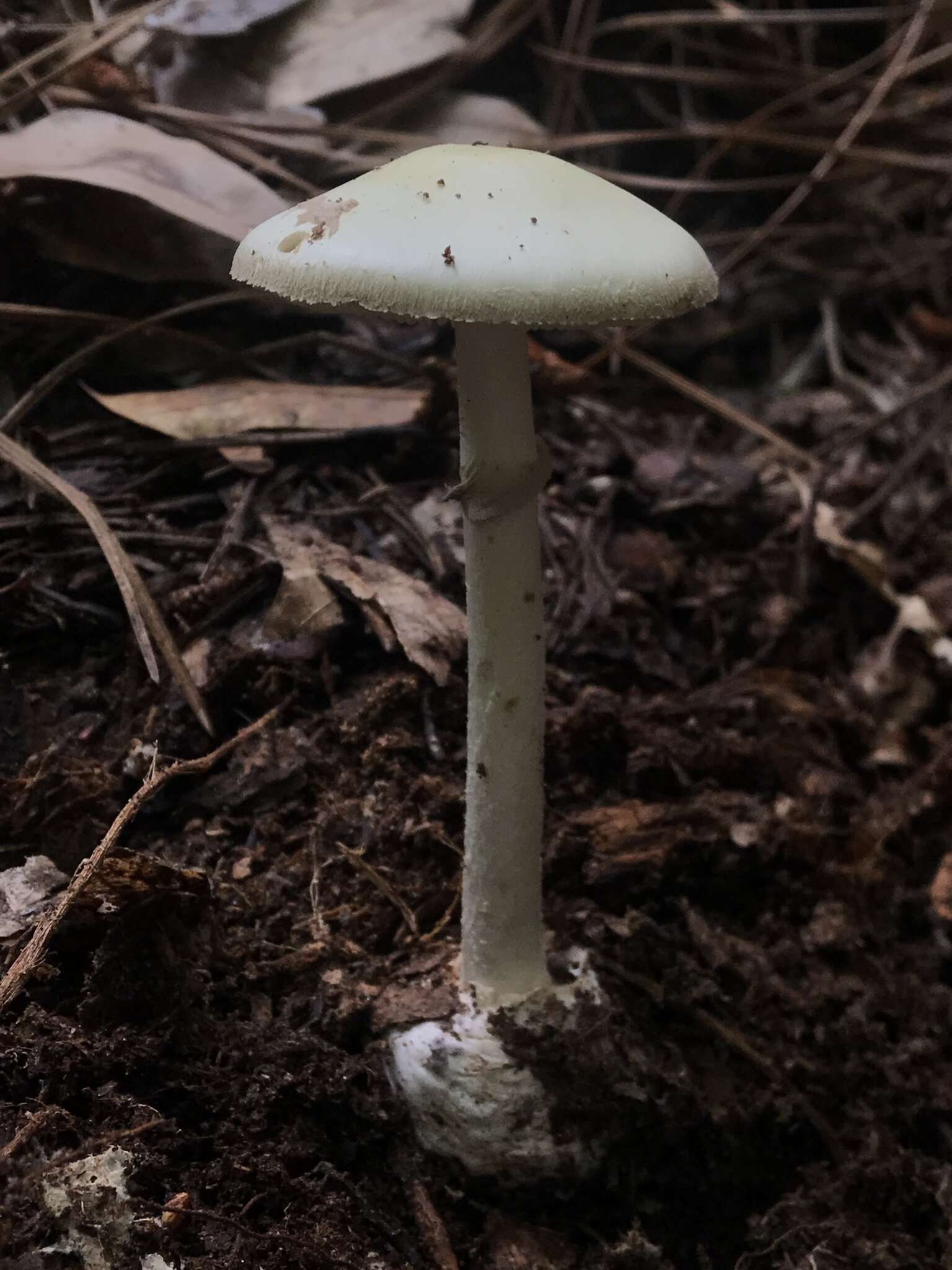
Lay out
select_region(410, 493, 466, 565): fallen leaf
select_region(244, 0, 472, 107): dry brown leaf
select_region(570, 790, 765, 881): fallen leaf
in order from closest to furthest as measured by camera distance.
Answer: select_region(570, 790, 765, 881): fallen leaf
select_region(410, 493, 466, 565): fallen leaf
select_region(244, 0, 472, 107): dry brown leaf

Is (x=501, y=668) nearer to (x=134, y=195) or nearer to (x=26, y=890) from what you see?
(x=26, y=890)

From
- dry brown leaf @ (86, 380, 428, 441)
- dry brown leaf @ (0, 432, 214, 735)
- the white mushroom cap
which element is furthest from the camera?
dry brown leaf @ (86, 380, 428, 441)

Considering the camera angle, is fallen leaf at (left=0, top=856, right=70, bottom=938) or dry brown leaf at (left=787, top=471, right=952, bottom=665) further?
dry brown leaf at (left=787, top=471, right=952, bottom=665)

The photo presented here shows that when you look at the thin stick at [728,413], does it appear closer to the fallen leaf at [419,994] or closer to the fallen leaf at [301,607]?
the fallen leaf at [301,607]

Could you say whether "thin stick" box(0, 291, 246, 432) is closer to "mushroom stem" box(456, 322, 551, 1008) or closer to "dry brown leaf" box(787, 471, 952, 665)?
"mushroom stem" box(456, 322, 551, 1008)

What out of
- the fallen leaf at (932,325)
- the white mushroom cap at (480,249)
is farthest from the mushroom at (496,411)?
the fallen leaf at (932,325)

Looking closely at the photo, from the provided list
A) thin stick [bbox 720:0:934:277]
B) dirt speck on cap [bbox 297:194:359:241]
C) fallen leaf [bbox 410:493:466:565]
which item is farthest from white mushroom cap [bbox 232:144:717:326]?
thin stick [bbox 720:0:934:277]

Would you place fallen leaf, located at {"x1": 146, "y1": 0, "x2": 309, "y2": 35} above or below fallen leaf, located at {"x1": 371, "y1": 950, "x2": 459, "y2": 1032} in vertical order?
above
